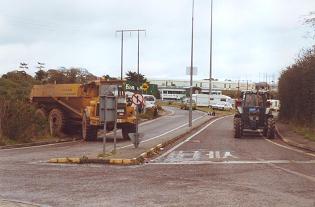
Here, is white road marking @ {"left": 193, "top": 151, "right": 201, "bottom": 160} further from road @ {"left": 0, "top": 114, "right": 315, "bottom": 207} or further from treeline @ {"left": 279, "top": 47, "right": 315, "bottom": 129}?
treeline @ {"left": 279, "top": 47, "right": 315, "bottom": 129}

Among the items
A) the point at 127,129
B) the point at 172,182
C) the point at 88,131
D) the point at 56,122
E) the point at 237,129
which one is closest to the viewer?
the point at 172,182

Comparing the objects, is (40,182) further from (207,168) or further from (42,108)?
(42,108)

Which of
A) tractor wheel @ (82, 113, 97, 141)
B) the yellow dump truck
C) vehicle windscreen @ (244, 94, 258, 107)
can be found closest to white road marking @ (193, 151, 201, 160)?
the yellow dump truck

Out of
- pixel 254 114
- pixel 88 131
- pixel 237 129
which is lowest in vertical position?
pixel 88 131

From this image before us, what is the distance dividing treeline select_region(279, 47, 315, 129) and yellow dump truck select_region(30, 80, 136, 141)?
11.8 m

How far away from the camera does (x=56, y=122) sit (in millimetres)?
33250

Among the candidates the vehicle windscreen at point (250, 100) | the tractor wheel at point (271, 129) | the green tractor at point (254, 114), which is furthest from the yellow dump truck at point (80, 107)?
the tractor wheel at point (271, 129)

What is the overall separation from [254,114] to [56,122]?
11.2m

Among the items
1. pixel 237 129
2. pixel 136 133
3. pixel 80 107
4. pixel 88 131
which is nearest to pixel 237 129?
pixel 237 129

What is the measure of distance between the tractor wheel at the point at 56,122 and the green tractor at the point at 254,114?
9.62m

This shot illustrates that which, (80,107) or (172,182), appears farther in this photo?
(80,107)

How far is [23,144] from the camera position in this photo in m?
27.7

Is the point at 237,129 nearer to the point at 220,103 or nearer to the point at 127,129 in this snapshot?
the point at 127,129

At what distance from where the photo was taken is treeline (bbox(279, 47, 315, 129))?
122 ft
